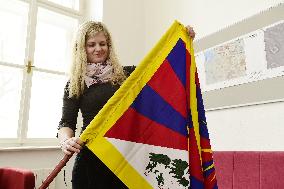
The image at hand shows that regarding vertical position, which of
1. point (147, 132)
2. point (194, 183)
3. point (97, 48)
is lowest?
point (194, 183)

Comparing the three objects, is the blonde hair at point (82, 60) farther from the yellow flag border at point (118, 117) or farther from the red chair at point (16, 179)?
the red chair at point (16, 179)

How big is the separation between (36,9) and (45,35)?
29cm

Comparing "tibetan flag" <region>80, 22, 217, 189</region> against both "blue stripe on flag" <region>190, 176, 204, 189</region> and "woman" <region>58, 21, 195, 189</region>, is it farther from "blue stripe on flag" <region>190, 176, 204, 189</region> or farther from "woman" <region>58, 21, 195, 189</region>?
"woman" <region>58, 21, 195, 189</region>

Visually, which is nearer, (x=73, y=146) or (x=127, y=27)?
(x=73, y=146)

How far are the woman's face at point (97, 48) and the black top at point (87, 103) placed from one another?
156 mm

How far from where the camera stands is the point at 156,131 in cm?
127

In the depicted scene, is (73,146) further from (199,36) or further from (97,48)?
(199,36)

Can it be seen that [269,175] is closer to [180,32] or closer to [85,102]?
[180,32]

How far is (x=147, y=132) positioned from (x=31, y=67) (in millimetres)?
2062

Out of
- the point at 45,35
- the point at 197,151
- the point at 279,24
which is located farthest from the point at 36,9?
the point at 197,151

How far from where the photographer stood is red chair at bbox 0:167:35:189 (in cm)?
183

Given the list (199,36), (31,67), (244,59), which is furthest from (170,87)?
(31,67)

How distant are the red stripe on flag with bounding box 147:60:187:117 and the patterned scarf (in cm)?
29

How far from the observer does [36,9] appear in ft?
10.1
